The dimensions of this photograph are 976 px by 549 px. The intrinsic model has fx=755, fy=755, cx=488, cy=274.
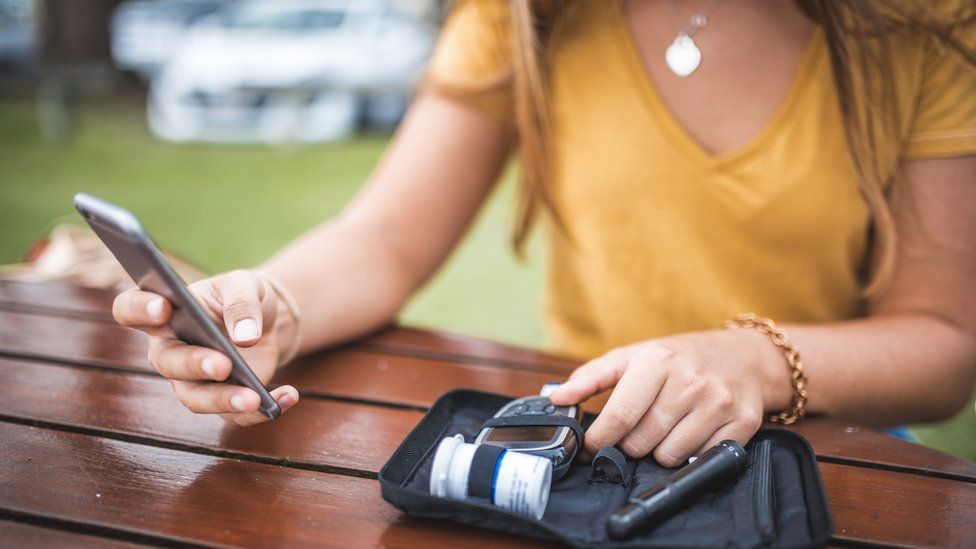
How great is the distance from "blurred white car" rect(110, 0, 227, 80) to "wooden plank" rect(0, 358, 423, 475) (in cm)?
806

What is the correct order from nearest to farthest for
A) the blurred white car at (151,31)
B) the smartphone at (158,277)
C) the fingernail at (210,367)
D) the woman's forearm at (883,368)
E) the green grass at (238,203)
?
the smartphone at (158,277) → the fingernail at (210,367) → the woman's forearm at (883,368) → the green grass at (238,203) → the blurred white car at (151,31)

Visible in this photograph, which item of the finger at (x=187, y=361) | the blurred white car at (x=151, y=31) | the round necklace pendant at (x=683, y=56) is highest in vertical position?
the blurred white car at (x=151, y=31)

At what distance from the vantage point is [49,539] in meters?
0.70

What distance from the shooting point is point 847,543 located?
0.72m

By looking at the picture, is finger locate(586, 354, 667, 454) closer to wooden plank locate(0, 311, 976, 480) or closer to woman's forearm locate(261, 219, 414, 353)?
wooden plank locate(0, 311, 976, 480)

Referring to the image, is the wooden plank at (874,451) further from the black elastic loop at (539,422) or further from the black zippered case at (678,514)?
the black elastic loop at (539,422)

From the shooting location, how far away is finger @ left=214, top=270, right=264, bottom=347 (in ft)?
2.69

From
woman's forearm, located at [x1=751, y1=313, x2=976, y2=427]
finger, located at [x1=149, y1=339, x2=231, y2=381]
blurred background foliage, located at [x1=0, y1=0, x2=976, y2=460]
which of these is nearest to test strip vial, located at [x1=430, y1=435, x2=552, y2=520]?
finger, located at [x1=149, y1=339, x2=231, y2=381]

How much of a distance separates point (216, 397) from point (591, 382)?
1.34 ft

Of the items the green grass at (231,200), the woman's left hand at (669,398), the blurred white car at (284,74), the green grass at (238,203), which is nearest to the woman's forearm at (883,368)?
the woman's left hand at (669,398)

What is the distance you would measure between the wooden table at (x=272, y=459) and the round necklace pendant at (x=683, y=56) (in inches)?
19.9

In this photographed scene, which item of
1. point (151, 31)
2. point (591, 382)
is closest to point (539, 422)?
point (591, 382)

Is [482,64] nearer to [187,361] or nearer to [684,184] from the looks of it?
[684,184]

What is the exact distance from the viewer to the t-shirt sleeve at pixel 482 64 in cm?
134
